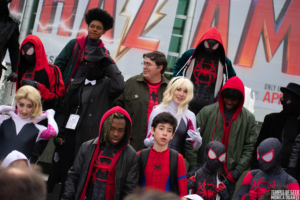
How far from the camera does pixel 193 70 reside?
197 inches

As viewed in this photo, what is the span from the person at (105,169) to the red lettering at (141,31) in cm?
352

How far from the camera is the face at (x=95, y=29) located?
496 cm

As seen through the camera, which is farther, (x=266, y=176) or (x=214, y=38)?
(x=214, y=38)

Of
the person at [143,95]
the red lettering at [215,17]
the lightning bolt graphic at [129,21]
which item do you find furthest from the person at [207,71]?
the lightning bolt graphic at [129,21]

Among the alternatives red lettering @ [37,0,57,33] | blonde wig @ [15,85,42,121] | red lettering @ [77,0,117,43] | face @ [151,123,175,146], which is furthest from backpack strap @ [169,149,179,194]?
red lettering @ [37,0,57,33]

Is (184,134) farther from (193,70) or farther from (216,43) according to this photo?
(216,43)

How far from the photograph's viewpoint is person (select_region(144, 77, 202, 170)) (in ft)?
13.8

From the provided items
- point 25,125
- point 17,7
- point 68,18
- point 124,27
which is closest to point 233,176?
point 25,125

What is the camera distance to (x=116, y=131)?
361 cm

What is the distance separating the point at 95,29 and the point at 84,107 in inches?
52.4

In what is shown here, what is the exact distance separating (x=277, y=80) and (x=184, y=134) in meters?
3.22

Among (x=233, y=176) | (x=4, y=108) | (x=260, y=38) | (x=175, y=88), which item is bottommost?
(x=233, y=176)

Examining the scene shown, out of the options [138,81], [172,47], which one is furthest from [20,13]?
[138,81]

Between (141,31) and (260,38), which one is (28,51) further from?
(260,38)
